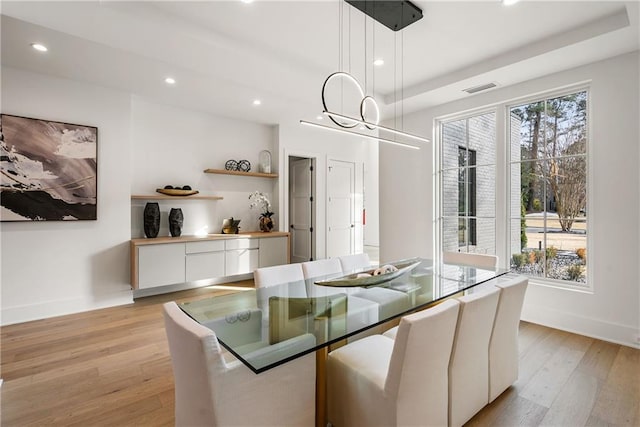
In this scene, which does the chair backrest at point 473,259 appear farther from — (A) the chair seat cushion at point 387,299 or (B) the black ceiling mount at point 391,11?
(B) the black ceiling mount at point 391,11

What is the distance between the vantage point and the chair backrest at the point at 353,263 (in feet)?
9.62

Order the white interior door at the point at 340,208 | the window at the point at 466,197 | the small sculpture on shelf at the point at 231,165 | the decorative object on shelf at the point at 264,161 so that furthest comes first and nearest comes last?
the white interior door at the point at 340,208 < the decorative object on shelf at the point at 264,161 < the small sculpture on shelf at the point at 231,165 < the window at the point at 466,197

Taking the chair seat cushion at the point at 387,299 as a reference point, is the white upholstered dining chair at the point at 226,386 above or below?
below

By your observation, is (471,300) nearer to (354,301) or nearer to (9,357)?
(354,301)

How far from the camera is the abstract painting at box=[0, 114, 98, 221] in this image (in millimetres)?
3318

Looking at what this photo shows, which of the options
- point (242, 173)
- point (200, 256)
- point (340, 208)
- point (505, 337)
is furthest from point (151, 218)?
point (505, 337)

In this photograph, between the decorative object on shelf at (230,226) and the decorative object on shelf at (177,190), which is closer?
the decorative object on shelf at (177,190)

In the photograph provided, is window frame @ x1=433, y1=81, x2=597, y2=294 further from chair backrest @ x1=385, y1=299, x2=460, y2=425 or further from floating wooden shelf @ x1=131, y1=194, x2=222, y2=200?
floating wooden shelf @ x1=131, y1=194, x2=222, y2=200

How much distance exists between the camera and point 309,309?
182 centimetres

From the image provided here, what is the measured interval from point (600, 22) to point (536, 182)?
157cm

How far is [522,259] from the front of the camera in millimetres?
3713

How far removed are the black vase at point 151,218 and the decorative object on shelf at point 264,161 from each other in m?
1.86

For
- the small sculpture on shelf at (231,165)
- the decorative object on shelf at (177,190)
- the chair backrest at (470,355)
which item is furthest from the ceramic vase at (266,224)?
the chair backrest at (470,355)

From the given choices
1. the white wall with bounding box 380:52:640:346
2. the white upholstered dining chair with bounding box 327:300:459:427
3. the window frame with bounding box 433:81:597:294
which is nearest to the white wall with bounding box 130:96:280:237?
the window frame with bounding box 433:81:597:294
